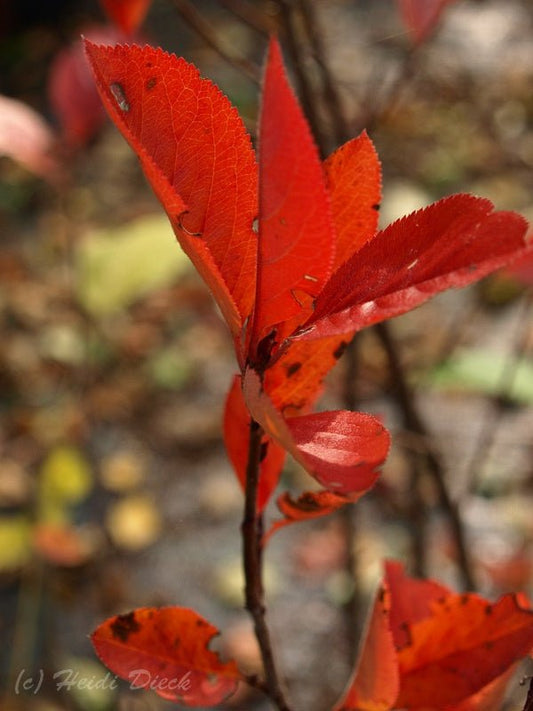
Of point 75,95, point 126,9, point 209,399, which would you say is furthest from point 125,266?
point 209,399

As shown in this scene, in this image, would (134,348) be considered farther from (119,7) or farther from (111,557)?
(119,7)

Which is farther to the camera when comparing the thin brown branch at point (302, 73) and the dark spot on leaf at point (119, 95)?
the thin brown branch at point (302, 73)

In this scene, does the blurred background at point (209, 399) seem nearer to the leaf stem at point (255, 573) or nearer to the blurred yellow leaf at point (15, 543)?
the blurred yellow leaf at point (15, 543)

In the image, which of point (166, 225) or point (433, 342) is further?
point (433, 342)

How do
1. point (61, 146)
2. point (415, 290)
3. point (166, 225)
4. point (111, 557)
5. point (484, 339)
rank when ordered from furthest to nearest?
point (484, 339), point (111, 557), point (166, 225), point (61, 146), point (415, 290)

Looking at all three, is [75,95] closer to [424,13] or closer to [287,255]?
[424,13]

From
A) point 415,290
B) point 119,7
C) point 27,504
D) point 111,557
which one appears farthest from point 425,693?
point 27,504

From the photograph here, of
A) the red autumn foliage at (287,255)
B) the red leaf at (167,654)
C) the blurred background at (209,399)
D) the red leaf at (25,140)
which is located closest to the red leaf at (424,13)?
the blurred background at (209,399)

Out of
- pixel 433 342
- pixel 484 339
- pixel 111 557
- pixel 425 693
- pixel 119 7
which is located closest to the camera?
pixel 425 693
